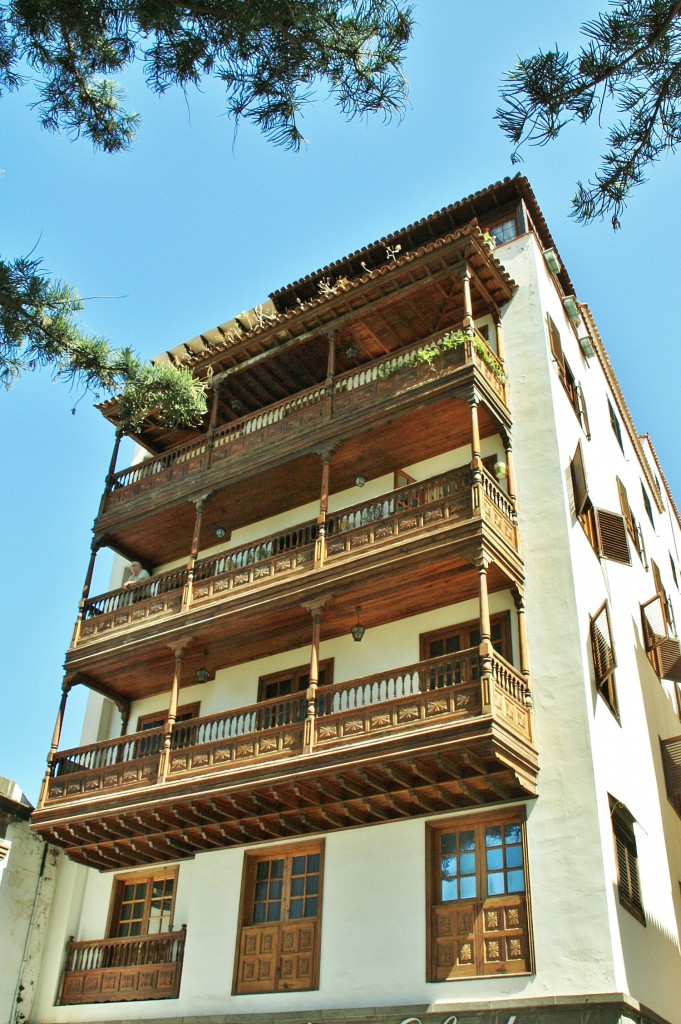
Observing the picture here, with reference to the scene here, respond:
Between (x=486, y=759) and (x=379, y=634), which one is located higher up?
(x=379, y=634)

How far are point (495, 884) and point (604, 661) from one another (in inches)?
161

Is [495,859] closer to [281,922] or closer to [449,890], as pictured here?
[449,890]

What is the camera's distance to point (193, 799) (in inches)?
640

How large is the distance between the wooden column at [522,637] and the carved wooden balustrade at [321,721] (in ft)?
0.23

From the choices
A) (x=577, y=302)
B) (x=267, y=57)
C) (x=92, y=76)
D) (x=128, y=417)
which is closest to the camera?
(x=267, y=57)

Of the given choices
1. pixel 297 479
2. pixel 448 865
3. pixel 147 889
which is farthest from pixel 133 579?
pixel 448 865

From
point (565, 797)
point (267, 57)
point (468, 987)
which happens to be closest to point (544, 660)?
point (565, 797)

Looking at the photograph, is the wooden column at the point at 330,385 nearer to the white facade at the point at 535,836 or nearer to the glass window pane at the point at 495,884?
the white facade at the point at 535,836

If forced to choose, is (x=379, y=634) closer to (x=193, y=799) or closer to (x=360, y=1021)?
(x=193, y=799)

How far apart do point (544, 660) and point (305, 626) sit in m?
4.87

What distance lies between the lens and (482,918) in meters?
13.9

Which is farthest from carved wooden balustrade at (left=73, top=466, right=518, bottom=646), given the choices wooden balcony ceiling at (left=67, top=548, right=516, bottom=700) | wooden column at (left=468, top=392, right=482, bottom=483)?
wooden balcony ceiling at (left=67, top=548, right=516, bottom=700)

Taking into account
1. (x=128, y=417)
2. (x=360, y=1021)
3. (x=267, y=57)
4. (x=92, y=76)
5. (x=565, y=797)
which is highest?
(x=92, y=76)

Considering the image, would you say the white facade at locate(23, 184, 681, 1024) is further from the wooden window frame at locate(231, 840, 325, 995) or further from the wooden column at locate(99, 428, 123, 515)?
the wooden column at locate(99, 428, 123, 515)
